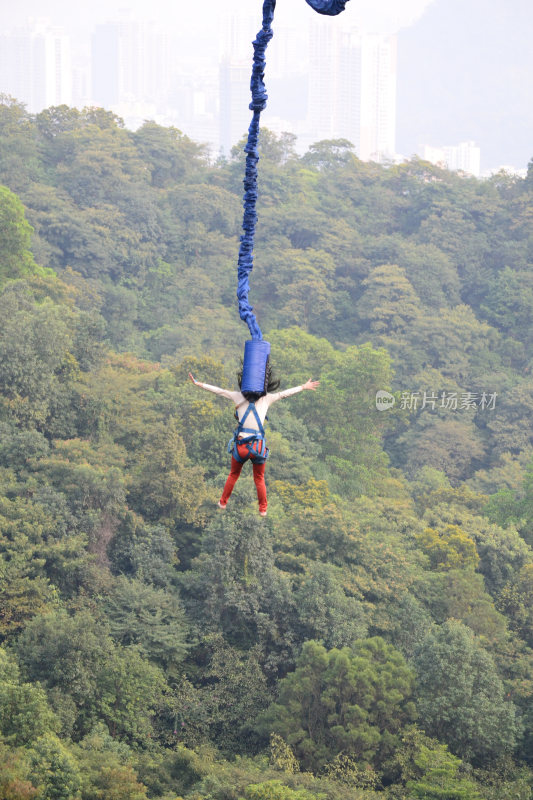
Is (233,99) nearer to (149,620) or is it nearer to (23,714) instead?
(149,620)

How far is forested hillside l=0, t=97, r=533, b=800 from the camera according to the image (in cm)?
1830

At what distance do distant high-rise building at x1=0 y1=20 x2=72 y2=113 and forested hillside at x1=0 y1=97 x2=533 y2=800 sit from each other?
11400 centimetres

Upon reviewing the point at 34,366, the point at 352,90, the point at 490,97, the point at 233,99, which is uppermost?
the point at 490,97

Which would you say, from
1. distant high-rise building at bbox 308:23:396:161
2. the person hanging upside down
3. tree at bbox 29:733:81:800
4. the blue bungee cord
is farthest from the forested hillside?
distant high-rise building at bbox 308:23:396:161

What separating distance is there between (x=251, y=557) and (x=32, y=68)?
14062cm

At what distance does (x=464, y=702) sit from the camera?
19141 millimetres

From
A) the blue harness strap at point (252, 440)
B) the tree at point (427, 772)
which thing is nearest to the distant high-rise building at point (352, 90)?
the tree at point (427, 772)

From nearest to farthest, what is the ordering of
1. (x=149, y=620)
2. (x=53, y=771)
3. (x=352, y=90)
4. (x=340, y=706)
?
(x=53, y=771)
(x=340, y=706)
(x=149, y=620)
(x=352, y=90)

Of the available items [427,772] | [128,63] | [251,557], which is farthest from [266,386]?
[128,63]

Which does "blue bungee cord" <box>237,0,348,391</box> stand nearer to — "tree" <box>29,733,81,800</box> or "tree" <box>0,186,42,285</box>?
"tree" <box>29,733,81,800</box>

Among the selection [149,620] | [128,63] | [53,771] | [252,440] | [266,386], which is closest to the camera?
[266,386]

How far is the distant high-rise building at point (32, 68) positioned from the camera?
5881 inches

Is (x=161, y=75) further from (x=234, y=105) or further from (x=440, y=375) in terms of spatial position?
(x=440, y=375)

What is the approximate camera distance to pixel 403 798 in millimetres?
17562
